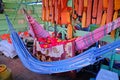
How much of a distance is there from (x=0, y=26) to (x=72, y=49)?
105 inches

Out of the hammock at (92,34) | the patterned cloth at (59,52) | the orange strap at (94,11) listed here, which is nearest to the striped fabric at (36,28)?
the hammock at (92,34)

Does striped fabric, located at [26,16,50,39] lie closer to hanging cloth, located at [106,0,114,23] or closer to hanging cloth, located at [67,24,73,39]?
hanging cloth, located at [67,24,73,39]

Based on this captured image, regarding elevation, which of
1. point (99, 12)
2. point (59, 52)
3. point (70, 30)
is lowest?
point (59, 52)

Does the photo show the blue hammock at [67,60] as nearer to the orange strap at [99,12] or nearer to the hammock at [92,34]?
the hammock at [92,34]

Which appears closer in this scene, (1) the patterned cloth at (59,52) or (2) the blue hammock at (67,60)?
(2) the blue hammock at (67,60)

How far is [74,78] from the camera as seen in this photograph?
9.38 feet

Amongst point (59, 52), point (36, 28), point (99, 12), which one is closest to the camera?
point (99, 12)

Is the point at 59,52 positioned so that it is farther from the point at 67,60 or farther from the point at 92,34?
the point at 92,34

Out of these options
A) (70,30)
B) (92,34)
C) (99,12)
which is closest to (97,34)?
(92,34)

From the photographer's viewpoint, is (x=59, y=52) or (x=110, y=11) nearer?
(x=110, y=11)

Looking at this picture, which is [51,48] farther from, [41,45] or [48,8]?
[48,8]

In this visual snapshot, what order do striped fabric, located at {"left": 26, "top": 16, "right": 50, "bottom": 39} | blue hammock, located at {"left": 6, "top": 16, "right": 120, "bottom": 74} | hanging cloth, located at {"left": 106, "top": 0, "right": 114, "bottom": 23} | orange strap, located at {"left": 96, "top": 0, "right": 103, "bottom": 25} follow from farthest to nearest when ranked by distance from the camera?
1. striped fabric, located at {"left": 26, "top": 16, "right": 50, "bottom": 39}
2. orange strap, located at {"left": 96, "top": 0, "right": 103, "bottom": 25}
3. hanging cloth, located at {"left": 106, "top": 0, "right": 114, "bottom": 23}
4. blue hammock, located at {"left": 6, "top": 16, "right": 120, "bottom": 74}

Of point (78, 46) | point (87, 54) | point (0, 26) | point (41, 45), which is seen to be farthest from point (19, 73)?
point (0, 26)

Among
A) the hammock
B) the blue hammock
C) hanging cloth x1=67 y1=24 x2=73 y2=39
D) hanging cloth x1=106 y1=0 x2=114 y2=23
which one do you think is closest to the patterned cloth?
the hammock
